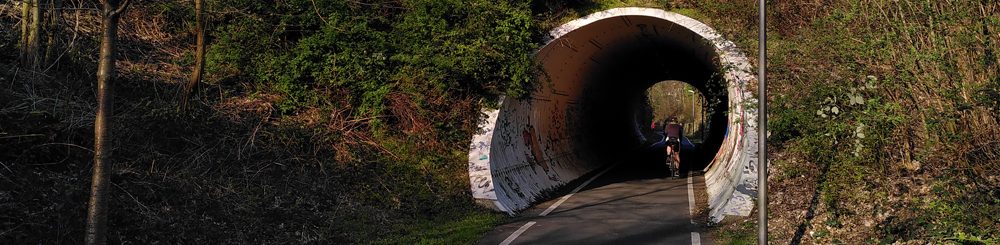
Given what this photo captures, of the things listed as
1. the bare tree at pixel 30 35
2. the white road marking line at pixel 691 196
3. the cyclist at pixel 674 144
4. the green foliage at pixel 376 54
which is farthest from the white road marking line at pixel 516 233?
the cyclist at pixel 674 144

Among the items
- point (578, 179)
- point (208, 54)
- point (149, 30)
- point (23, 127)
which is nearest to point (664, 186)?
point (578, 179)

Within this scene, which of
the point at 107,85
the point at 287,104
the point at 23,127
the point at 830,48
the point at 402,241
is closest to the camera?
the point at 107,85

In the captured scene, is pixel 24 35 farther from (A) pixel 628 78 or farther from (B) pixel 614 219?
(A) pixel 628 78

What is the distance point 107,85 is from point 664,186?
44.1 feet

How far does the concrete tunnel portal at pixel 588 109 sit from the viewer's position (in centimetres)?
1223

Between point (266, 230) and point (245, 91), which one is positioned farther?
point (245, 91)

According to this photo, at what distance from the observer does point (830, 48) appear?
10.2 meters

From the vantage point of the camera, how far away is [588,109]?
2284cm

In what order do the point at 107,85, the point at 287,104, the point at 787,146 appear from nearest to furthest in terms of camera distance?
1. the point at 107,85
2. the point at 787,146
3. the point at 287,104

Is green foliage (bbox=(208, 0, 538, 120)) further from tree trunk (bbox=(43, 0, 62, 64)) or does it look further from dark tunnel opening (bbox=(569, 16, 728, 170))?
dark tunnel opening (bbox=(569, 16, 728, 170))

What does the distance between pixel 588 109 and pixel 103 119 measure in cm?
1804

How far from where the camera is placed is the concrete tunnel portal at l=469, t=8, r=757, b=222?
12.2 meters

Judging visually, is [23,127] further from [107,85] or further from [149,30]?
[149,30]

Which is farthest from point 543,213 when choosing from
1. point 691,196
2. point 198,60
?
point 198,60
